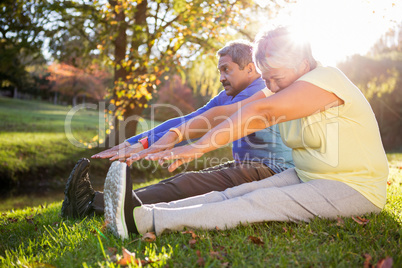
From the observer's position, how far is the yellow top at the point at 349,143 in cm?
241

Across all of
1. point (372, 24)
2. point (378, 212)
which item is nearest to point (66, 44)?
point (372, 24)

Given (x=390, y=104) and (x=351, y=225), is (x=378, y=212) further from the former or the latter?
(x=390, y=104)

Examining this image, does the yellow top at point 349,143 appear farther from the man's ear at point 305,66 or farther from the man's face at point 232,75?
the man's face at point 232,75

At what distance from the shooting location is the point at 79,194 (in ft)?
10.7

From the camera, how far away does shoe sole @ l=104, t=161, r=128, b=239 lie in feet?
7.07

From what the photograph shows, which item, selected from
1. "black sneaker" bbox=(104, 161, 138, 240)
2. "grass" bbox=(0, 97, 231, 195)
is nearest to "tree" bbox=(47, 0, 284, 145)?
"grass" bbox=(0, 97, 231, 195)

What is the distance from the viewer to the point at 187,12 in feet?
22.7

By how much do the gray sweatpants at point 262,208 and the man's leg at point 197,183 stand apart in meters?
0.36

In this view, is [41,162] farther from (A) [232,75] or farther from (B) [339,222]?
(B) [339,222]

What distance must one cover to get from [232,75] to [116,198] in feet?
7.02

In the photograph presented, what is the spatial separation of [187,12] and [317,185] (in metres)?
5.45

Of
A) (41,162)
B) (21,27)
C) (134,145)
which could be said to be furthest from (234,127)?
(41,162)

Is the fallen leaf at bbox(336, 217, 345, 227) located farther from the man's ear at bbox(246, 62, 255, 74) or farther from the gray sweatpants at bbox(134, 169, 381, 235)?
the man's ear at bbox(246, 62, 255, 74)

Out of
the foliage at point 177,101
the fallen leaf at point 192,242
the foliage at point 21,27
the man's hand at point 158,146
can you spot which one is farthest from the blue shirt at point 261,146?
the foliage at point 177,101
